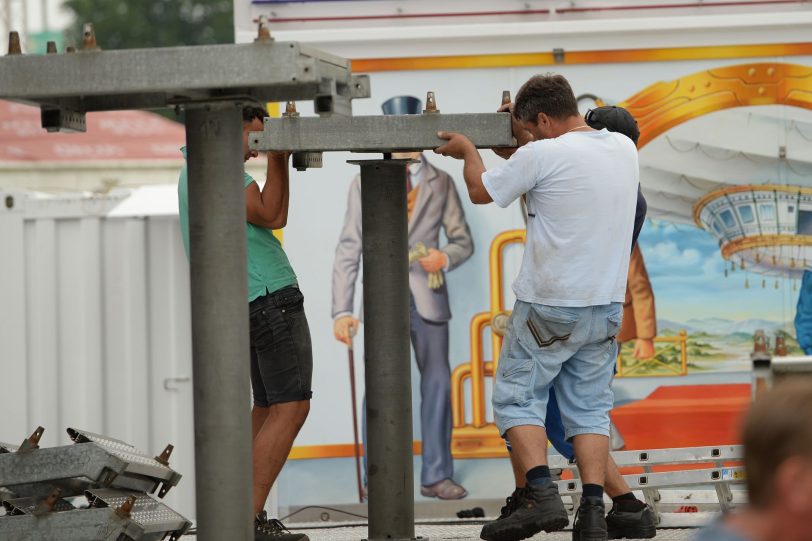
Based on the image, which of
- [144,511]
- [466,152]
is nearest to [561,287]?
[466,152]

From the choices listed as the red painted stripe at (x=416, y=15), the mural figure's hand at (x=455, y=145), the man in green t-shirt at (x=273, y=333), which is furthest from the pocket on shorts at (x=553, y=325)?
the red painted stripe at (x=416, y=15)

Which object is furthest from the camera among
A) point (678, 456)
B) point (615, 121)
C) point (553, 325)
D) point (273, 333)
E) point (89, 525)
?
point (678, 456)

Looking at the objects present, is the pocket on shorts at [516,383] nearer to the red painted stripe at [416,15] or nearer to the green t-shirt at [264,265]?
the green t-shirt at [264,265]

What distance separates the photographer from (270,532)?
491 centimetres

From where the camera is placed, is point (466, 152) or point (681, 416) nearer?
point (466, 152)

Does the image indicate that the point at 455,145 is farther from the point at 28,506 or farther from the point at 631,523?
the point at 28,506

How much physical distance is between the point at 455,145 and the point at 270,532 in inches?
55.6

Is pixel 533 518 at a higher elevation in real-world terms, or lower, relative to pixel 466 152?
lower

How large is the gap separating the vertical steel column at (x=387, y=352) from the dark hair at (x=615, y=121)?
984 mm

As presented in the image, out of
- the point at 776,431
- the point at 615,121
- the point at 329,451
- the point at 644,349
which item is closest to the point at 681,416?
the point at 644,349

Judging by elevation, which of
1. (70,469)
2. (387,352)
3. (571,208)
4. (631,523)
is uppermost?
(571,208)

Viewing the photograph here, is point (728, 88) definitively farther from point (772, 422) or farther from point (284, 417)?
point (772, 422)

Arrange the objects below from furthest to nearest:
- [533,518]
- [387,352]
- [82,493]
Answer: [387,352] → [533,518] → [82,493]

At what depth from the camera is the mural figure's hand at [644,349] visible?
7316 millimetres
